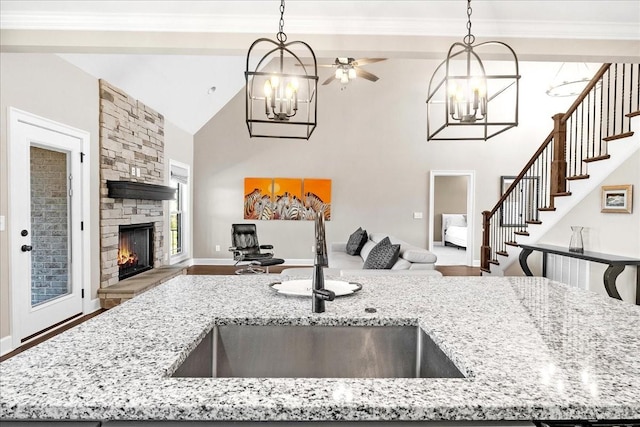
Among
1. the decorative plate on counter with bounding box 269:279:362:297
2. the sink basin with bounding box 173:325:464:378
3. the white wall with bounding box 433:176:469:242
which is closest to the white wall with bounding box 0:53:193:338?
the decorative plate on counter with bounding box 269:279:362:297

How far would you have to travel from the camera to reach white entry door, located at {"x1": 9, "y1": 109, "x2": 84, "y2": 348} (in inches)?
127

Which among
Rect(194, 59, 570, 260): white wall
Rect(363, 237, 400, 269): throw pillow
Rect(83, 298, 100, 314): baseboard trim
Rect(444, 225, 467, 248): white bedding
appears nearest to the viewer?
Rect(363, 237, 400, 269): throw pillow

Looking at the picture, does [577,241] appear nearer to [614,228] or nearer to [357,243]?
[614,228]

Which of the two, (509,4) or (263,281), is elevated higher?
(509,4)

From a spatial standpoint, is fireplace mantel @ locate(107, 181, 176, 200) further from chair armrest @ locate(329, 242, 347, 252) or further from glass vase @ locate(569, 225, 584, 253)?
glass vase @ locate(569, 225, 584, 253)

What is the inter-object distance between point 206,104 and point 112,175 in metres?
2.72

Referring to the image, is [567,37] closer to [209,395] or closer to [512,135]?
[209,395]

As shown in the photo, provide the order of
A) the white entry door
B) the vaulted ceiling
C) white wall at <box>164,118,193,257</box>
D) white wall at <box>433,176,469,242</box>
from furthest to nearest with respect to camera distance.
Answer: white wall at <box>433,176,469,242</box> → white wall at <box>164,118,193,257</box> → the white entry door → the vaulted ceiling

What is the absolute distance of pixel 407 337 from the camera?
1.19 metres

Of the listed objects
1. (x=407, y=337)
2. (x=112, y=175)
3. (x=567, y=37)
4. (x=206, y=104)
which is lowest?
(x=407, y=337)

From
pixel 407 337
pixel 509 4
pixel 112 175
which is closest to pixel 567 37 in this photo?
pixel 509 4

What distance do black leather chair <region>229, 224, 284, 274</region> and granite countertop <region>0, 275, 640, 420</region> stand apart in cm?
474

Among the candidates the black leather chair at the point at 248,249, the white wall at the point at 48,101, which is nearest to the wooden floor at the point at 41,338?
the white wall at the point at 48,101

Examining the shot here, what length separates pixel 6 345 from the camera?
313 cm
